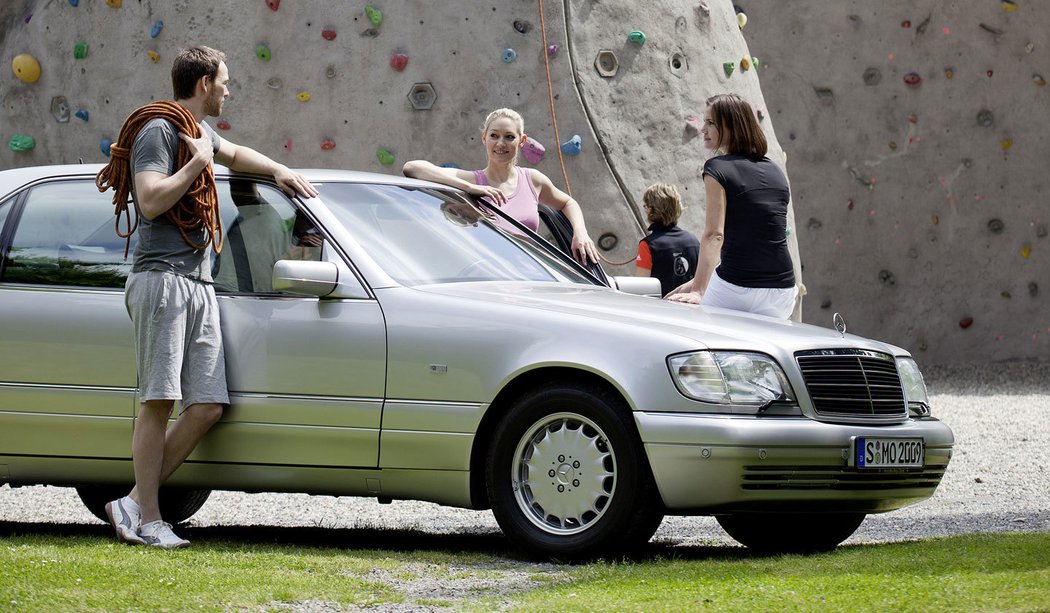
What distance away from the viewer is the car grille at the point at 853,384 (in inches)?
232

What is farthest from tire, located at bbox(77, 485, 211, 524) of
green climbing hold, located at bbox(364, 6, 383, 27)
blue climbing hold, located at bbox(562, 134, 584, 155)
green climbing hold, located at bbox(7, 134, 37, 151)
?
green climbing hold, located at bbox(7, 134, 37, 151)

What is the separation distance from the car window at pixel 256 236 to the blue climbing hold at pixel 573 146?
16.6 ft

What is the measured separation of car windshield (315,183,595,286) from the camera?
6527 millimetres

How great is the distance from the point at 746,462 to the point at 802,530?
125cm

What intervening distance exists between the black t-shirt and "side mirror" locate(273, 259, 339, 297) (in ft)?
6.33

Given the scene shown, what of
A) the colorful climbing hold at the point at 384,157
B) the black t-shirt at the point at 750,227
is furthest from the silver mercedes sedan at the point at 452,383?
the colorful climbing hold at the point at 384,157

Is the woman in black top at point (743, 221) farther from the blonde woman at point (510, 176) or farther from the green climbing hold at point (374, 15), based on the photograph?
the green climbing hold at point (374, 15)

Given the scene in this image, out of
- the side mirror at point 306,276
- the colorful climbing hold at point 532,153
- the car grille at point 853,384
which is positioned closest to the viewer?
the car grille at point 853,384

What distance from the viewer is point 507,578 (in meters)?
5.61

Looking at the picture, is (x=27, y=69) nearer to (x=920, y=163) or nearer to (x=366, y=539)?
(x=366, y=539)

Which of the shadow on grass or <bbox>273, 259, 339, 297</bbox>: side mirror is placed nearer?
<bbox>273, 259, 339, 297</bbox>: side mirror

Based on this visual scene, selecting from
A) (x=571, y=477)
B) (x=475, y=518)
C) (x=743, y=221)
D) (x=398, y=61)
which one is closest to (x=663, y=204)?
(x=743, y=221)

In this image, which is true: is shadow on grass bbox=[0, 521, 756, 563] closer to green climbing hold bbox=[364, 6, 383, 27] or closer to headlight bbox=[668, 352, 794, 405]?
headlight bbox=[668, 352, 794, 405]

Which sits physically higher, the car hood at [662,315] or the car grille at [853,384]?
the car hood at [662,315]
